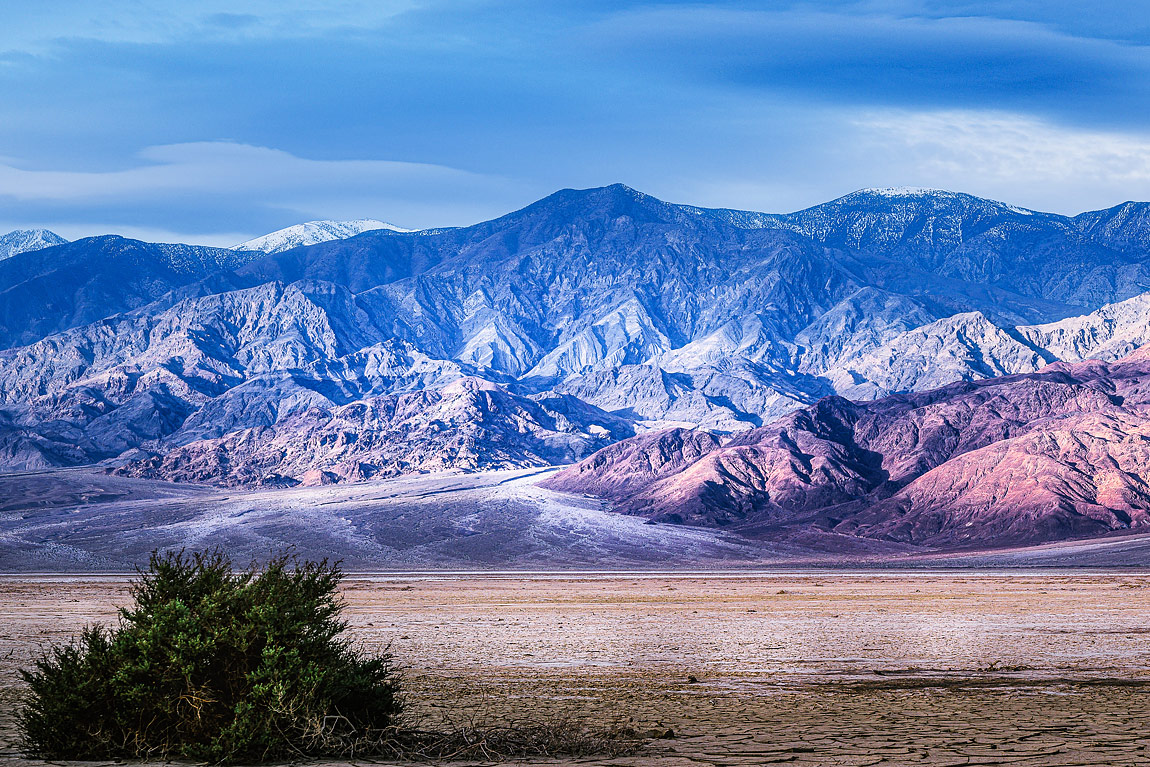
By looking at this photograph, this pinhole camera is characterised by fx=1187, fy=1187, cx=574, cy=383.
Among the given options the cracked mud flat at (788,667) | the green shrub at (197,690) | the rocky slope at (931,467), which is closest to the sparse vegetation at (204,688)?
the green shrub at (197,690)

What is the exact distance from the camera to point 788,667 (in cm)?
2753

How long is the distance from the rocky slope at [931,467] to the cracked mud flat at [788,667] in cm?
7715

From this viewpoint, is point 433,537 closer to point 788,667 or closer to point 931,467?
point 931,467

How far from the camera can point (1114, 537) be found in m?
119

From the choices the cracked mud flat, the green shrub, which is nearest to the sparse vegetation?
the green shrub

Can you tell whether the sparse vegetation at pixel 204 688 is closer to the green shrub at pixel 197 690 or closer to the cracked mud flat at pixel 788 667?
the green shrub at pixel 197 690

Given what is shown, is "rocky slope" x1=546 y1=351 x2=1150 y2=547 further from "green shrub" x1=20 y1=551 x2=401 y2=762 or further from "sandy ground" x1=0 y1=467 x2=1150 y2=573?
"green shrub" x1=20 y1=551 x2=401 y2=762

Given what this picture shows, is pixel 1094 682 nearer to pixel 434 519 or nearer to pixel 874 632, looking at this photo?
pixel 874 632

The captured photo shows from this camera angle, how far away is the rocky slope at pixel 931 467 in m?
134

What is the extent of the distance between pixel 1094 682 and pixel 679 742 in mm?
11796

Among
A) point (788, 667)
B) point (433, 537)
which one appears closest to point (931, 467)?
point (433, 537)

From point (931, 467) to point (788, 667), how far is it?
140m

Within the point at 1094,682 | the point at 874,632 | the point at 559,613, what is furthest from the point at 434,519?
the point at 1094,682

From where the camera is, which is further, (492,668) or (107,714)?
(492,668)
